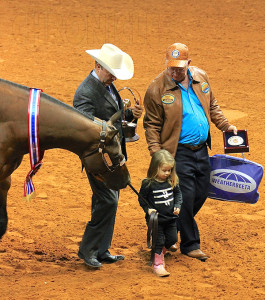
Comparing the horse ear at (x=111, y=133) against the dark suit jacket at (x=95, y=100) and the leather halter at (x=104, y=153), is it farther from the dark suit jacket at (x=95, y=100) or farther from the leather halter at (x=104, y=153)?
the dark suit jacket at (x=95, y=100)

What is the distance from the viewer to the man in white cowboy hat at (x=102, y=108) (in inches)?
247

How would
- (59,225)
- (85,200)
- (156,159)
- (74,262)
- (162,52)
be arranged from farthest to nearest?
(162,52), (85,200), (59,225), (74,262), (156,159)

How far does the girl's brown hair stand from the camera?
20.8ft

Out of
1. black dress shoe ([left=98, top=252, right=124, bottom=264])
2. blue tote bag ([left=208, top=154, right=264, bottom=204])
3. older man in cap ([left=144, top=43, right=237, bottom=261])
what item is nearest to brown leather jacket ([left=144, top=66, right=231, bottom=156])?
older man in cap ([left=144, top=43, right=237, bottom=261])

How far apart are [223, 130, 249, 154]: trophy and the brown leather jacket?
10.6 inches

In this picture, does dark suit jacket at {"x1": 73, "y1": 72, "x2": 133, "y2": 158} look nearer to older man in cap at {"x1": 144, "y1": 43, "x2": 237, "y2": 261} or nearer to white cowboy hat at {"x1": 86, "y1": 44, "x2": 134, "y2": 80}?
white cowboy hat at {"x1": 86, "y1": 44, "x2": 134, "y2": 80}

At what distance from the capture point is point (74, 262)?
6.88 metres

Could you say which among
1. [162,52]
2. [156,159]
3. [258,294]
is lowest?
[258,294]

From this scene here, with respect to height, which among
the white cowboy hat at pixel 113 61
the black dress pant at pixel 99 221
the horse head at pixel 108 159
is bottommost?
the black dress pant at pixel 99 221

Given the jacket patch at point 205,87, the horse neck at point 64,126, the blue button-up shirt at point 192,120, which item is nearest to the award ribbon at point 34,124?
the horse neck at point 64,126

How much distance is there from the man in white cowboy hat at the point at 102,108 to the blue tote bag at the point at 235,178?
103 cm

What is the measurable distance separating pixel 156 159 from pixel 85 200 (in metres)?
2.27

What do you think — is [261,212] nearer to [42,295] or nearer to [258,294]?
[258,294]

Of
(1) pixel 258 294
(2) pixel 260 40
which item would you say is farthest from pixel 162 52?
(1) pixel 258 294
